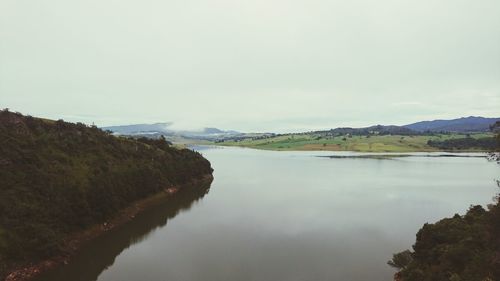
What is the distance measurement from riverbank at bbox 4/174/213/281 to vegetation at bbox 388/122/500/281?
27.5m

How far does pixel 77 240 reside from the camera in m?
35.3

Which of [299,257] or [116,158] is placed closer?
[299,257]

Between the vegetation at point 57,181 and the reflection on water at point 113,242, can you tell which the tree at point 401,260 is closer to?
the reflection on water at point 113,242

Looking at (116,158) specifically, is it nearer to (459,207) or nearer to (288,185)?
(288,185)

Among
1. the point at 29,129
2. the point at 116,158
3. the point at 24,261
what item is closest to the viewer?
the point at 24,261

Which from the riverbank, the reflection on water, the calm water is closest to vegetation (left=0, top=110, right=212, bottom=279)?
the riverbank

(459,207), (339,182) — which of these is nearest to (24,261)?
(459,207)

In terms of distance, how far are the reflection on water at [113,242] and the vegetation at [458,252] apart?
24.4 metres

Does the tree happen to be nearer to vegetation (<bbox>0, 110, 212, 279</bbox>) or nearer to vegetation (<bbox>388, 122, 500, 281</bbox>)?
vegetation (<bbox>388, 122, 500, 281</bbox>)

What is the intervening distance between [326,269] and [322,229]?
1237cm

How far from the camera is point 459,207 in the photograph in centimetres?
5166

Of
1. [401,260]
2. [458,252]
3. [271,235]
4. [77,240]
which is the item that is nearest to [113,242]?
[77,240]

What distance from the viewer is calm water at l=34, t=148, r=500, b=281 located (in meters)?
28.9

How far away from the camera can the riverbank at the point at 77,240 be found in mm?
27609
